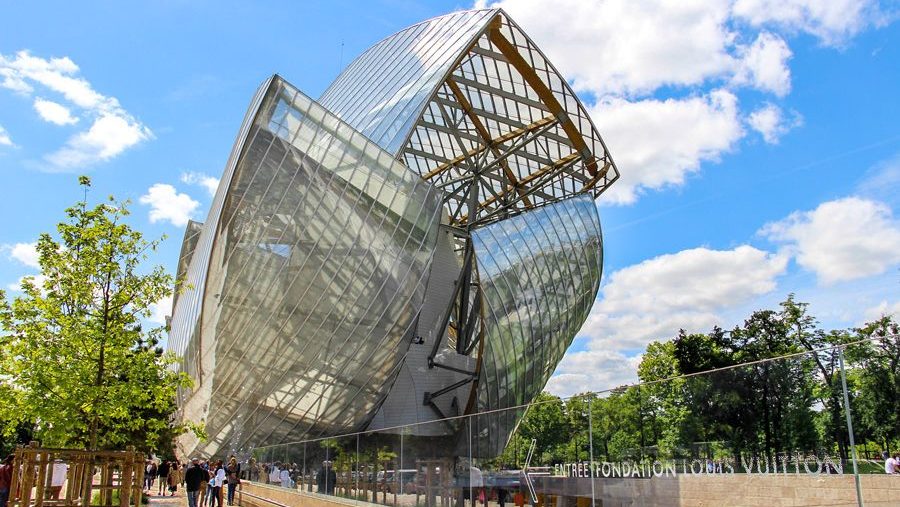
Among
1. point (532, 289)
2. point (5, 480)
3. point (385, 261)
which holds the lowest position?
point (5, 480)

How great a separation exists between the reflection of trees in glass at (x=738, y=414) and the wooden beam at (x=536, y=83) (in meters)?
26.3

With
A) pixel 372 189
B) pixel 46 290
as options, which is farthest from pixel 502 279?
pixel 46 290

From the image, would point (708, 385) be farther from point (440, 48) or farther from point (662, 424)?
point (440, 48)

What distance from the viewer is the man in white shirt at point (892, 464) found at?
5.34 meters

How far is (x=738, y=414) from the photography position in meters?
6.70

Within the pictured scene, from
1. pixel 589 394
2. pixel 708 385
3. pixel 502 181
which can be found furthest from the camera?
pixel 502 181

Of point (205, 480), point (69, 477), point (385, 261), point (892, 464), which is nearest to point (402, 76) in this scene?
point (385, 261)

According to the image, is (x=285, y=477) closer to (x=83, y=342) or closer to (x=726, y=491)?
(x=83, y=342)

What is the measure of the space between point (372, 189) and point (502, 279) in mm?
8693

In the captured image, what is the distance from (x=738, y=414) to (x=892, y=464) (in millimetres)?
1446

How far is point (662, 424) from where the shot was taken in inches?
300

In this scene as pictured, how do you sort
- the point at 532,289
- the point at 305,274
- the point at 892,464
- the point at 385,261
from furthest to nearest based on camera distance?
the point at 532,289 < the point at 385,261 < the point at 305,274 < the point at 892,464

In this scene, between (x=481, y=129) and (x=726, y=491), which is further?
(x=481, y=129)

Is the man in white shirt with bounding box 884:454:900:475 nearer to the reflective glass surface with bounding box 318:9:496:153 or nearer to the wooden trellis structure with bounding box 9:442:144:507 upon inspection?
the wooden trellis structure with bounding box 9:442:144:507
